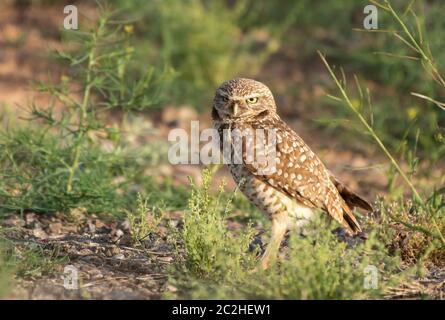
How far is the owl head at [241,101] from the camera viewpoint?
5.31m

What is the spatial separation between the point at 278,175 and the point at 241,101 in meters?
0.57

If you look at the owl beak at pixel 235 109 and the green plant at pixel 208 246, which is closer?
the green plant at pixel 208 246

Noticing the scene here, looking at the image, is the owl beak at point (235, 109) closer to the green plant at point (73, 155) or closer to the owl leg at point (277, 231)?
the owl leg at point (277, 231)

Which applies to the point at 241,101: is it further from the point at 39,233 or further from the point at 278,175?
the point at 39,233

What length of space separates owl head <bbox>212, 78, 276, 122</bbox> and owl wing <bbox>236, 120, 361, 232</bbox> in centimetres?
11

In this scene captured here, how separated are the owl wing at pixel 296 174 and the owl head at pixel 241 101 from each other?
0.11 m

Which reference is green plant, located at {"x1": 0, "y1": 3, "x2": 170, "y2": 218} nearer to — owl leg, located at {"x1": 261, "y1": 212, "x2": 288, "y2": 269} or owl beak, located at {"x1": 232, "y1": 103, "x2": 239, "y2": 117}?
owl beak, located at {"x1": 232, "y1": 103, "x2": 239, "y2": 117}

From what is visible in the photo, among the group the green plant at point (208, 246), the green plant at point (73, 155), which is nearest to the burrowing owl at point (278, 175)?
the green plant at point (208, 246)

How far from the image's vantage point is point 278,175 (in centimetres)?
515

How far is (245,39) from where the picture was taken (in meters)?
10.8

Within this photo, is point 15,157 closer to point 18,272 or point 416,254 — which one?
point 18,272

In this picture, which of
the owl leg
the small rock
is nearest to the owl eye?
the owl leg
